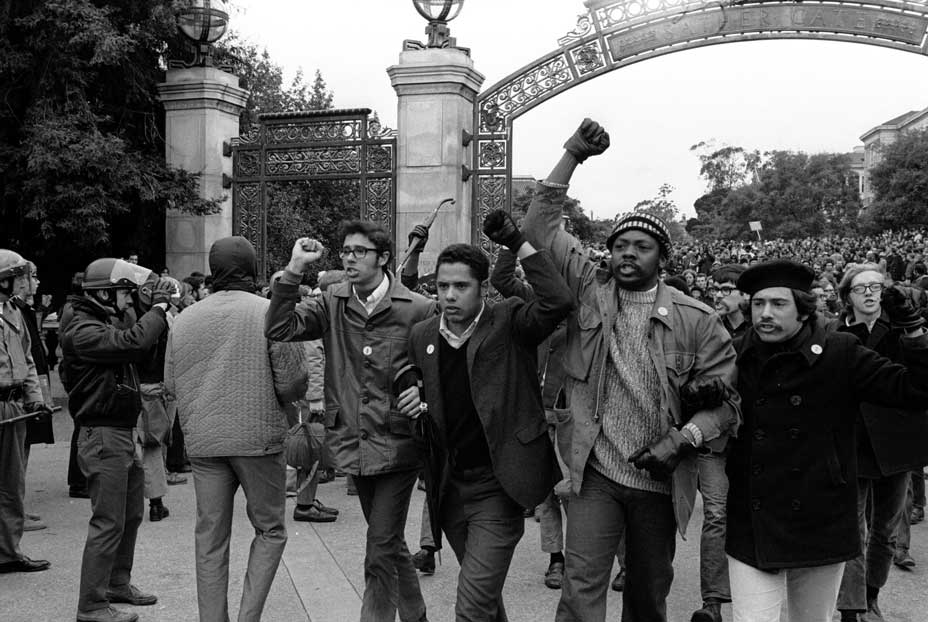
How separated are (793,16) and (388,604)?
9744mm

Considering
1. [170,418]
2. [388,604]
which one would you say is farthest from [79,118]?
[388,604]

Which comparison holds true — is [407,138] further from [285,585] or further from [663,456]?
[663,456]

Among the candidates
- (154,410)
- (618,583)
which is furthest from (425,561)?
(154,410)

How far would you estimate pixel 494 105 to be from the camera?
11.2 m

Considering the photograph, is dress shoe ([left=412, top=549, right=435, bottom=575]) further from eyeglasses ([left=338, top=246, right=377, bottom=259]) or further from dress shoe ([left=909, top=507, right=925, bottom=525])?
dress shoe ([left=909, top=507, right=925, bottom=525])

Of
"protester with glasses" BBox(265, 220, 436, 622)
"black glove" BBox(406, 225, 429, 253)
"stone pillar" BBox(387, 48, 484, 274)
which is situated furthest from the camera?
"stone pillar" BBox(387, 48, 484, 274)

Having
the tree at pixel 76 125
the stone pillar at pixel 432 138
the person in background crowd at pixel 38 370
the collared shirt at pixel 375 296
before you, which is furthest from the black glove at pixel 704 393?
the tree at pixel 76 125

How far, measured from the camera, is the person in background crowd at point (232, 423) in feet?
13.6

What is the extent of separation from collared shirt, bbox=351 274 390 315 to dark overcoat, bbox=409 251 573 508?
44 centimetres

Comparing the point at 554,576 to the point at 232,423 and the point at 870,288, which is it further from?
the point at 870,288

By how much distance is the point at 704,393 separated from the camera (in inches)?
132

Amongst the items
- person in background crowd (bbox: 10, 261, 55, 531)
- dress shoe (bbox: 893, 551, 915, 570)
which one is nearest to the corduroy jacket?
dress shoe (bbox: 893, 551, 915, 570)

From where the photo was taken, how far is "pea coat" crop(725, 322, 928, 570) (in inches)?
132

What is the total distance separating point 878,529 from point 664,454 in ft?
7.41
